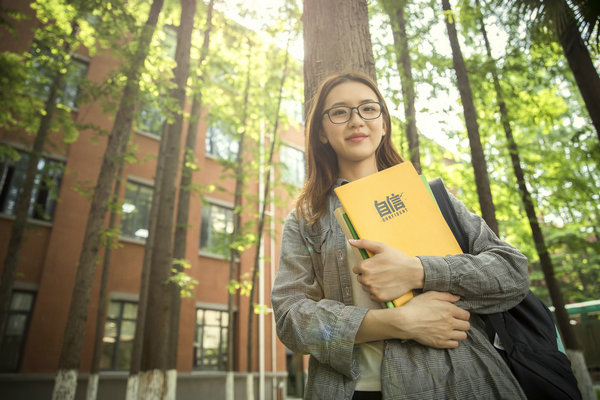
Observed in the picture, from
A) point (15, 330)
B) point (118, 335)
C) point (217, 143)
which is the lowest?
point (118, 335)

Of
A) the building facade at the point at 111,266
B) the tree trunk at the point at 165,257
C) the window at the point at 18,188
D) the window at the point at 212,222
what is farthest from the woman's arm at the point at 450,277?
the window at the point at 212,222

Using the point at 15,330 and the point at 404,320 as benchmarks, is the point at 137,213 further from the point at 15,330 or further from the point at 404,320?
the point at 404,320

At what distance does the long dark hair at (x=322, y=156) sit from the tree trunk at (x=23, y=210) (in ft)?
23.7

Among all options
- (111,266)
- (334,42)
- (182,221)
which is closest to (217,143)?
(111,266)

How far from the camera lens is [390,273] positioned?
122 cm

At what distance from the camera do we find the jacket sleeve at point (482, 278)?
1.23m

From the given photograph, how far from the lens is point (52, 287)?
1059cm

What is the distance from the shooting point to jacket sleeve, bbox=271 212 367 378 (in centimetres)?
123

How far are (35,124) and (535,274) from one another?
26379mm

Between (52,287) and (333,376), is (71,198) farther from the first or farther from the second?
(333,376)

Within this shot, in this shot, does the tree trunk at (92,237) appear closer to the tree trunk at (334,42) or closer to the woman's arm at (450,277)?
the tree trunk at (334,42)

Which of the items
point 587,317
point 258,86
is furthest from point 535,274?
point 258,86

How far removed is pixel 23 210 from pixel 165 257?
348cm

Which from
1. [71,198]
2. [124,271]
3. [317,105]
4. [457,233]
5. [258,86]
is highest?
[258,86]
